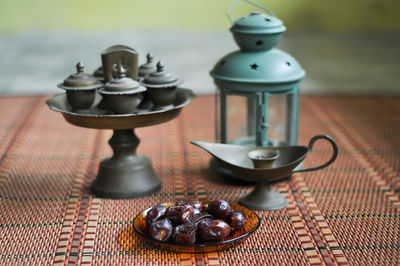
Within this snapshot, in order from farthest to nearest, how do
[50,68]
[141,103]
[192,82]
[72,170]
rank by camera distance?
[50,68]
[192,82]
[72,170]
[141,103]

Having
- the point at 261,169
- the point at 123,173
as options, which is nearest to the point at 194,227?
the point at 261,169

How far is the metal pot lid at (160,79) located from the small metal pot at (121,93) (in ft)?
0.20

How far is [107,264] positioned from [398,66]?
2.74 meters

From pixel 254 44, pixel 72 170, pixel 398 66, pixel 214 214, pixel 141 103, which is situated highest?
pixel 254 44

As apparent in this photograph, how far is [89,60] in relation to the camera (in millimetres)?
3646

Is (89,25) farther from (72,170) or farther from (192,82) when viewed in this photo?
(72,170)

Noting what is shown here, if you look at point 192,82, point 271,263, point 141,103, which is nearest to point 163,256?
point 271,263

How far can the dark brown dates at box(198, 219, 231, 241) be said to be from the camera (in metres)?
1.23

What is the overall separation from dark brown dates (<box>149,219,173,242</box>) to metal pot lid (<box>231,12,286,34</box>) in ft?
2.21

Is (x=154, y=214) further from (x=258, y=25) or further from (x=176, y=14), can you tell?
(x=176, y=14)

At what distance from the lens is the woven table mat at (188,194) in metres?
1.28

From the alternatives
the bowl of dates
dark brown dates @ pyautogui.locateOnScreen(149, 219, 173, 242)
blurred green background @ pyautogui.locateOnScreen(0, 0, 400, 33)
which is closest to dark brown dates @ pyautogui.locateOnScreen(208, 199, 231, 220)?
the bowl of dates

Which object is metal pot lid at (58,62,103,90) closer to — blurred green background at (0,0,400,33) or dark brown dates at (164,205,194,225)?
dark brown dates at (164,205,194,225)

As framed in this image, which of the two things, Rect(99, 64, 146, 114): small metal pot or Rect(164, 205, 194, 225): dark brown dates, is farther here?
Rect(99, 64, 146, 114): small metal pot
